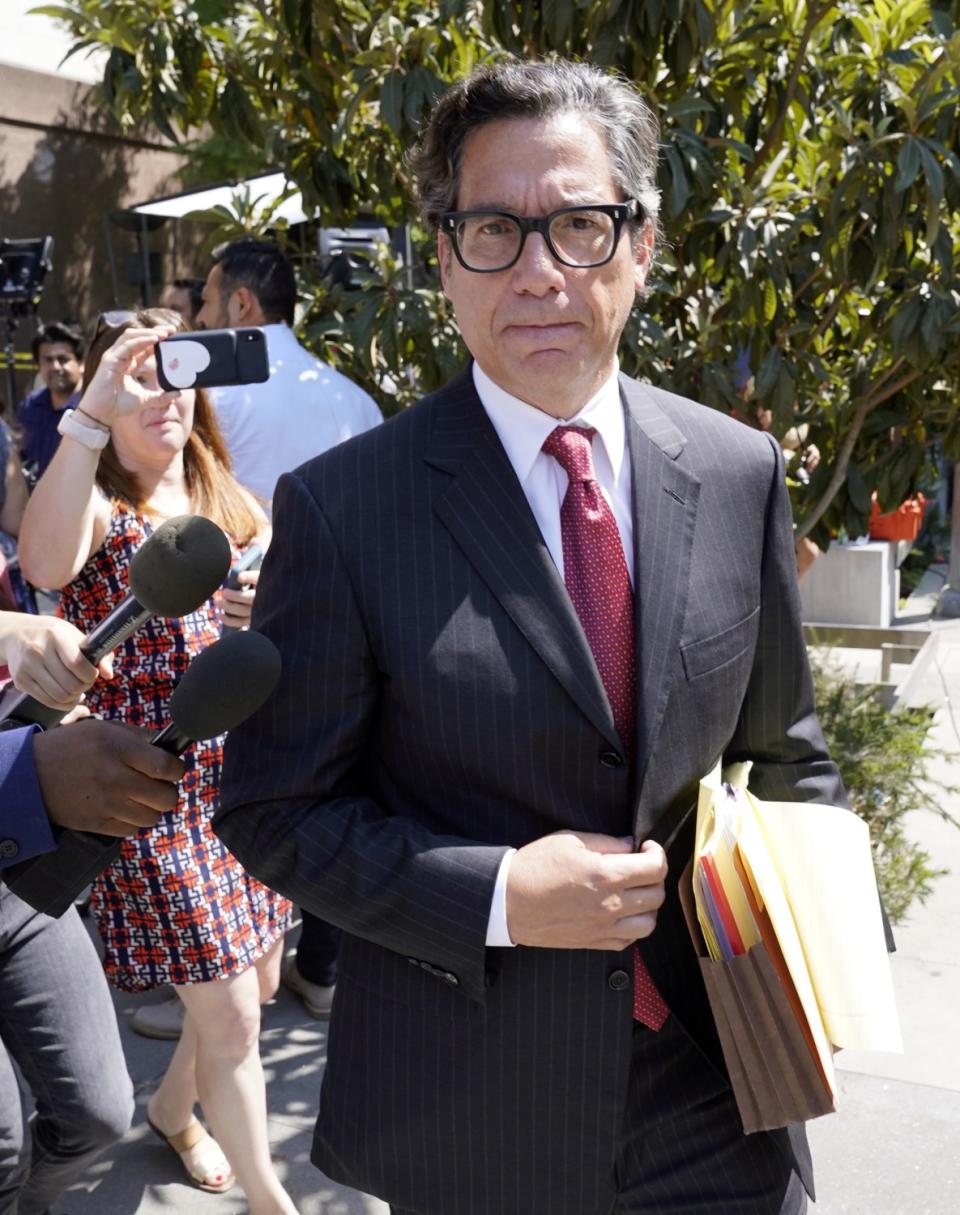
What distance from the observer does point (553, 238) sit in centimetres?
192

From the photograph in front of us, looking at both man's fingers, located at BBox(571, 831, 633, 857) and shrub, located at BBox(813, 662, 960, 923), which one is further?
shrub, located at BBox(813, 662, 960, 923)

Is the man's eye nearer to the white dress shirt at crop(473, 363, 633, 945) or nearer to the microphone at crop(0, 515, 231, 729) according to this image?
the white dress shirt at crop(473, 363, 633, 945)

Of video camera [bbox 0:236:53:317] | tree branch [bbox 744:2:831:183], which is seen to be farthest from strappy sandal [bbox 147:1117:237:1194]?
video camera [bbox 0:236:53:317]

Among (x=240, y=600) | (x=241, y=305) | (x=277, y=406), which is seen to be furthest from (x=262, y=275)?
(x=240, y=600)

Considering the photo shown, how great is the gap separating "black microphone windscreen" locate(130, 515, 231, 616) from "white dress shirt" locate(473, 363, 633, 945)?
455mm

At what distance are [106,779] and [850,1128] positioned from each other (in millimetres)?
2744

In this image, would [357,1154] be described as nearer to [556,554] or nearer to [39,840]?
[39,840]

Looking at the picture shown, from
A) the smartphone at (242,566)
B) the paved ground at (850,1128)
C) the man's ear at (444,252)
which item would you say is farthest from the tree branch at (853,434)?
the man's ear at (444,252)

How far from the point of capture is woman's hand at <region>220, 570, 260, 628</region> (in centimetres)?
313

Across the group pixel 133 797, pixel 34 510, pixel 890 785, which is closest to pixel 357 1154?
pixel 133 797

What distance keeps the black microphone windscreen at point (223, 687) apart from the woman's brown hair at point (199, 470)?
1.66 m

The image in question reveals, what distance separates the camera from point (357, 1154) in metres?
1.98

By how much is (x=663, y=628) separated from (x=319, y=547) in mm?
484

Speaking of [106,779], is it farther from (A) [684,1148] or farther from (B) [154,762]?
(A) [684,1148]
